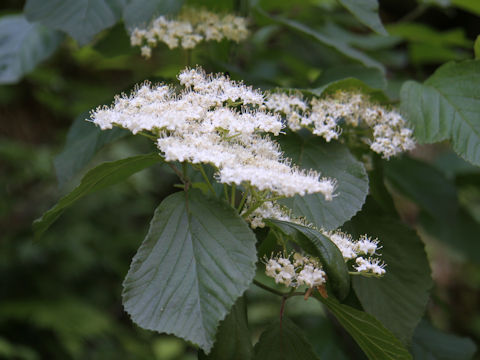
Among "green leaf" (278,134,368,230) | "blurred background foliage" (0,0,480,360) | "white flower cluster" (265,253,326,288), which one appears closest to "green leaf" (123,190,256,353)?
"white flower cluster" (265,253,326,288)

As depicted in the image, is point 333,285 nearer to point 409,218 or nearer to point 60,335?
point 60,335

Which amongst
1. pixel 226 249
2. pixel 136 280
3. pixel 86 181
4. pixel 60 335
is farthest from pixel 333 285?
pixel 60 335

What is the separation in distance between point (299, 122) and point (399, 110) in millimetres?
271

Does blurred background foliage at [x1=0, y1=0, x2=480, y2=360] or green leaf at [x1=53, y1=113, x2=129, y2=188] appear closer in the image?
green leaf at [x1=53, y1=113, x2=129, y2=188]

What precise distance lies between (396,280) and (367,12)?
2.14 feet

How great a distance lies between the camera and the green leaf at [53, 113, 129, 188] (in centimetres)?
128

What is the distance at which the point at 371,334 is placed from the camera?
0.88 metres

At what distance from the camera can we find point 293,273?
0.85m

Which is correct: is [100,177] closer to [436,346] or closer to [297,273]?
[297,273]

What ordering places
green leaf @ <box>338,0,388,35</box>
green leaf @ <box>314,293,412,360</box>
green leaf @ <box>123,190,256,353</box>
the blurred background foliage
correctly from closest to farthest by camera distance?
green leaf @ <box>123,190,256,353</box> → green leaf @ <box>314,293,412,360</box> → green leaf @ <box>338,0,388,35</box> → the blurred background foliage

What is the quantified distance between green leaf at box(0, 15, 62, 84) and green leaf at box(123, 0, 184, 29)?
16.7 inches

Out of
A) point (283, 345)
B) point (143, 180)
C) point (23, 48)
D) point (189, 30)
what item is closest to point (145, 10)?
point (189, 30)

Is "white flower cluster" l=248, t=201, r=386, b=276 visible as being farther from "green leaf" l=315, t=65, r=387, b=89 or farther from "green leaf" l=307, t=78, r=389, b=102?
"green leaf" l=315, t=65, r=387, b=89

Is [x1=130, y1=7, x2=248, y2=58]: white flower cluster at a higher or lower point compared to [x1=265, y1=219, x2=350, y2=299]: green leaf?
higher
